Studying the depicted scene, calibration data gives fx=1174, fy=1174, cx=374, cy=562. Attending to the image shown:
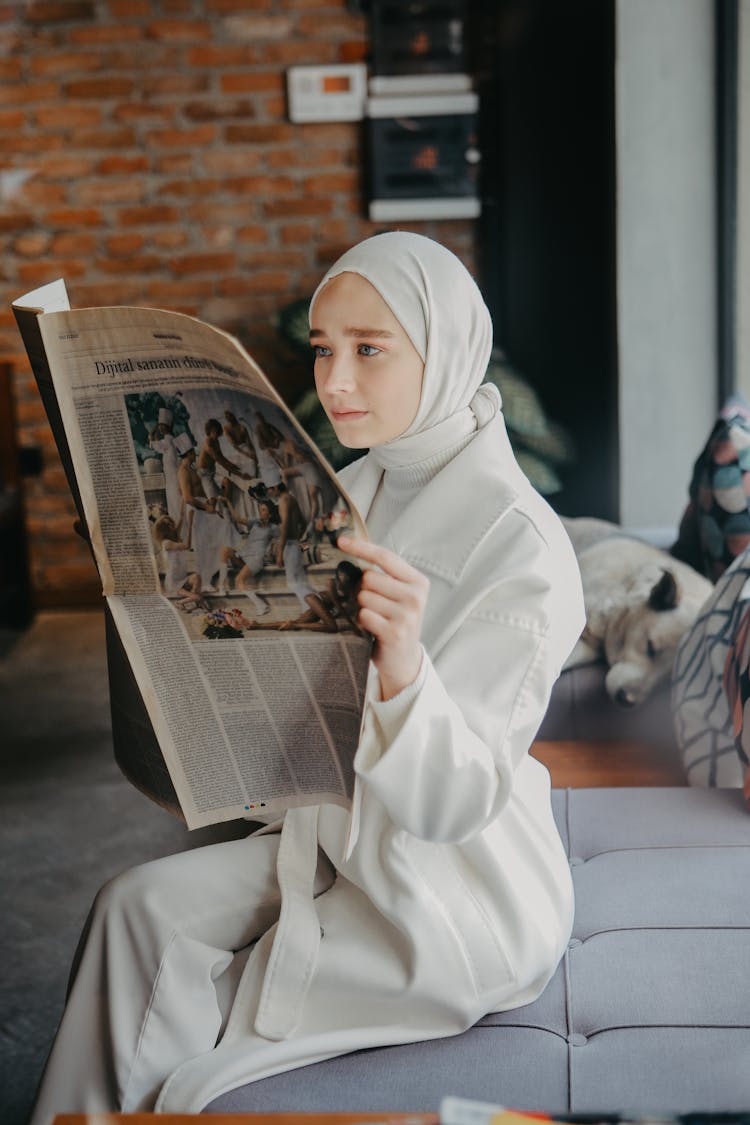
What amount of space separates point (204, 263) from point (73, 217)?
1.65 ft

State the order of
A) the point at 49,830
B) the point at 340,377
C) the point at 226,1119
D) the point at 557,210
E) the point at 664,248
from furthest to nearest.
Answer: the point at 557,210
the point at 664,248
the point at 49,830
the point at 340,377
the point at 226,1119

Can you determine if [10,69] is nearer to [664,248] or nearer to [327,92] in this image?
[327,92]

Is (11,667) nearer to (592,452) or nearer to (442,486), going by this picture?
(592,452)

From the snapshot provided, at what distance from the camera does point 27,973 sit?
199 centimetres

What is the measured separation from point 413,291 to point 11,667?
3.09 meters

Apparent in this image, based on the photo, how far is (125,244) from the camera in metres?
4.32

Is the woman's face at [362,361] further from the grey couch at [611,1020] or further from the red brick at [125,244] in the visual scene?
the red brick at [125,244]

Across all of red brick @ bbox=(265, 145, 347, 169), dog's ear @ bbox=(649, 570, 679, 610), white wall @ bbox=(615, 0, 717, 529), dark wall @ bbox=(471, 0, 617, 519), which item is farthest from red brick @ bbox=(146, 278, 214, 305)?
dog's ear @ bbox=(649, 570, 679, 610)

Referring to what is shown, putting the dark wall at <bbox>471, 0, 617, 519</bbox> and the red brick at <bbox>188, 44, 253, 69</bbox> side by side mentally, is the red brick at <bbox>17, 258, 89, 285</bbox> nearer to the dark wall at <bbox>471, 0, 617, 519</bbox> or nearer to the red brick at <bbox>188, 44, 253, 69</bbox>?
the red brick at <bbox>188, 44, 253, 69</bbox>

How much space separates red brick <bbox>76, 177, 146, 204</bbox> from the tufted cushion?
3.50 meters

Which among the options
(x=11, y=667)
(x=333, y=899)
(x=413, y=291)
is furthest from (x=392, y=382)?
(x=11, y=667)

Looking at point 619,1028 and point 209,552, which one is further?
point 619,1028

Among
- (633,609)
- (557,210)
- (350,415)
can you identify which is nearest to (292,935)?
(350,415)

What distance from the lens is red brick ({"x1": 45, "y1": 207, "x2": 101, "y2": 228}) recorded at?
14.1 ft
